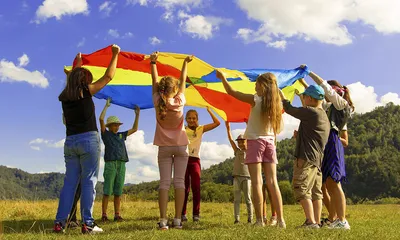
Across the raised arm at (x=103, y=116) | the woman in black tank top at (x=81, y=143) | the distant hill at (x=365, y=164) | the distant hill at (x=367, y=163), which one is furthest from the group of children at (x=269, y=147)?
the distant hill at (x=367, y=163)

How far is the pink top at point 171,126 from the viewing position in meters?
4.91

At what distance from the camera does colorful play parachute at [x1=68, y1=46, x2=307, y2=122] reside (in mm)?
6748

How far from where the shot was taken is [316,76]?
546 centimetres

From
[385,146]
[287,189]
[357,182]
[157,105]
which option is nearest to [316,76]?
[157,105]

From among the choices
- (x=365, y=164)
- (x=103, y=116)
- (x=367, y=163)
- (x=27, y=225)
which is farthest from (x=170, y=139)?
(x=367, y=163)

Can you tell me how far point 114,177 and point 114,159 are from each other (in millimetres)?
299

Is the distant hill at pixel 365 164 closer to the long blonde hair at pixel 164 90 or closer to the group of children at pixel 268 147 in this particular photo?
the group of children at pixel 268 147

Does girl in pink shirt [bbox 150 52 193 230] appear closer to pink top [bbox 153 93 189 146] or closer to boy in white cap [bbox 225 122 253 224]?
pink top [bbox 153 93 189 146]

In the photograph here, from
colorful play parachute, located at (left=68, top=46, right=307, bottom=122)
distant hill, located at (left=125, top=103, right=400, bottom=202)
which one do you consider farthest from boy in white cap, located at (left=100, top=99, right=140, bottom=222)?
distant hill, located at (left=125, top=103, right=400, bottom=202)

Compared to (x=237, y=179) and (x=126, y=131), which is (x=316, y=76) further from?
(x=126, y=131)

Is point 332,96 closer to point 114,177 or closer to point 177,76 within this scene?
point 177,76

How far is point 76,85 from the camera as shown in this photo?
15.2 feet

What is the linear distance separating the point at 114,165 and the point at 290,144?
9768cm

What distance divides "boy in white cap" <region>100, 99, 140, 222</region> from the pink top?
1.96 meters
